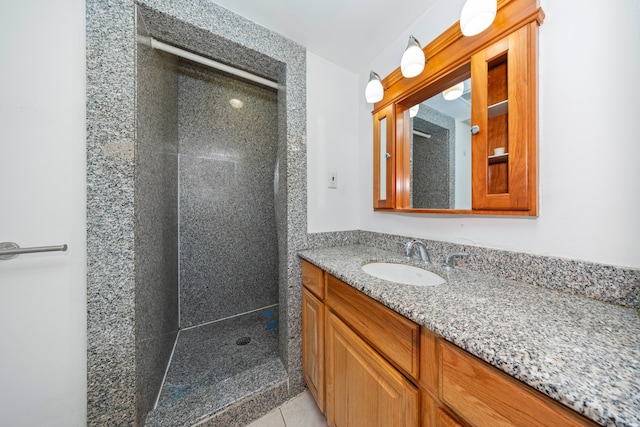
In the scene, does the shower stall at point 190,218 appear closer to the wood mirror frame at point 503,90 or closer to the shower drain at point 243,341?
the shower drain at point 243,341

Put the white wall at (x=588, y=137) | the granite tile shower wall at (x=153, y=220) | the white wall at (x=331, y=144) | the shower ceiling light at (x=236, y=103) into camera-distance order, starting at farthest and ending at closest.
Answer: the shower ceiling light at (x=236, y=103)
the white wall at (x=331, y=144)
the granite tile shower wall at (x=153, y=220)
the white wall at (x=588, y=137)

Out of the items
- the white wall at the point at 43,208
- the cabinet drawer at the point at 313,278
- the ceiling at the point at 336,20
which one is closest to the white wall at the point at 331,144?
the ceiling at the point at 336,20

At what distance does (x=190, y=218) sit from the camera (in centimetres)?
181

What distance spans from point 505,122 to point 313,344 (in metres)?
1.38

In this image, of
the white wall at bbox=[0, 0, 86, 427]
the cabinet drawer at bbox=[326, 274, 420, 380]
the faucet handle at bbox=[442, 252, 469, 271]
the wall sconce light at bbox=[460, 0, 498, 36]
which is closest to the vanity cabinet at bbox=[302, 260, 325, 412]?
the cabinet drawer at bbox=[326, 274, 420, 380]

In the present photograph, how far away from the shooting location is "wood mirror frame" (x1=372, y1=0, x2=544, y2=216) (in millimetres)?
719

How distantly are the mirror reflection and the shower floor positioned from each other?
4.53 ft

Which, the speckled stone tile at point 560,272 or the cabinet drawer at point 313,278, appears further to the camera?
the cabinet drawer at point 313,278

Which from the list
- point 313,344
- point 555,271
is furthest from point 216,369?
point 555,271

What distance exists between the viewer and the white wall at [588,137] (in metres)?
0.58

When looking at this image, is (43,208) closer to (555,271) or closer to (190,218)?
(190,218)

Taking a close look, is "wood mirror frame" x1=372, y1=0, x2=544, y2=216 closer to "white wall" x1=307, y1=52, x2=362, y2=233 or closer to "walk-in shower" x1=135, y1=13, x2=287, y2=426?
"white wall" x1=307, y1=52, x2=362, y2=233

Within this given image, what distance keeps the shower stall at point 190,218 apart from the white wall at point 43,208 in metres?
0.06

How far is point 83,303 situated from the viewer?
0.79 m
